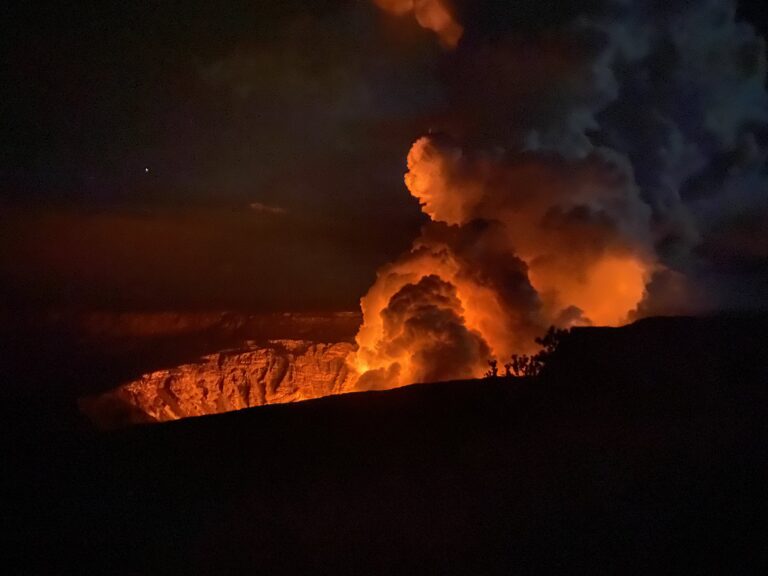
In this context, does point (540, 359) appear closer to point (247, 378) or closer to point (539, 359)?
point (539, 359)

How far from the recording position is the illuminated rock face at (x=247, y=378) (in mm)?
59531

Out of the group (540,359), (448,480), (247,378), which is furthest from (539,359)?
(247,378)

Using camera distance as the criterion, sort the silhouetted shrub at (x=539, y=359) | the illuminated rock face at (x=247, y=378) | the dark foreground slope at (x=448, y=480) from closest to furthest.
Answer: the dark foreground slope at (x=448, y=480) → the silhouetted shrub at (x=539, y=359) → the illuminated rock face at (x=247, y=378)

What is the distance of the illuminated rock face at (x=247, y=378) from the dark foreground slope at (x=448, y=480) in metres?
40.8

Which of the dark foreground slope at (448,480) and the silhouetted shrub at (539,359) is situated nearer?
the dark foreground slope at (448,480)

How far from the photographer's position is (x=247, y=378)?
68.2m

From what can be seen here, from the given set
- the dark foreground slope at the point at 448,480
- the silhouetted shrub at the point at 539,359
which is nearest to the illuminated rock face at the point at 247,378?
the silhouetted shrub at the point at 539,359

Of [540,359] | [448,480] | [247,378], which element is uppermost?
[247,378]

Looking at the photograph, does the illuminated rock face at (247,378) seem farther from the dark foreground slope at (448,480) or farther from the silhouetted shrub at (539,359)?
the dark foreground slope at (448,480)

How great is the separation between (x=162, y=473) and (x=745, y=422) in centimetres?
1248

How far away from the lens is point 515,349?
32469 mm

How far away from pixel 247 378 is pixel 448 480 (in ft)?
188

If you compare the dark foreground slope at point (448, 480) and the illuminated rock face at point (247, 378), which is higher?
the illuminated rock face at point (247, 378)

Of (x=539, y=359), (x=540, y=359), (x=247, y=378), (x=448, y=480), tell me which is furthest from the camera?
(x=247, y=378)
